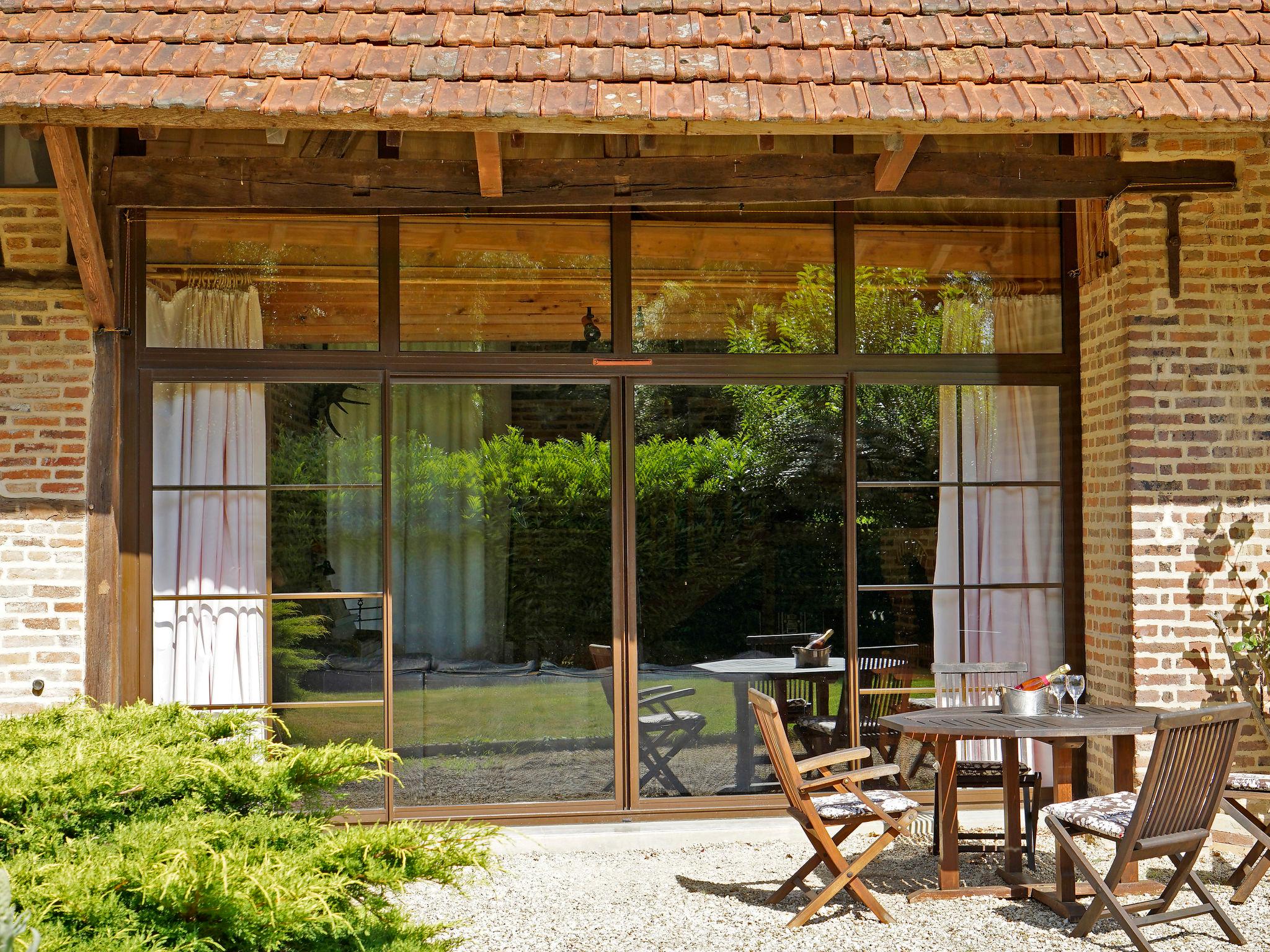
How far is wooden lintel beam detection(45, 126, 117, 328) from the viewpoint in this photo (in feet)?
15.7

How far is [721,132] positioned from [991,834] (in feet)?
10.6

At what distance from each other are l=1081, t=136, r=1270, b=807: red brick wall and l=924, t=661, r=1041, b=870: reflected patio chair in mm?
613

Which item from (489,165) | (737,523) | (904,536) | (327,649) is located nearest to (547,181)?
(489,165)

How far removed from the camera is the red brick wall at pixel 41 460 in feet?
17.4

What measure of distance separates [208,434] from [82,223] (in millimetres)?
1195

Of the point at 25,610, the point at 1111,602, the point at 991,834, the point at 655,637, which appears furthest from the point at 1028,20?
the point at 25,610

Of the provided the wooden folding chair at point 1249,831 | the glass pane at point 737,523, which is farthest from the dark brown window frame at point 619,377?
the wooden folding chair at point 1249,831

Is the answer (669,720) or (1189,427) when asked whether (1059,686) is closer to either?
(1189,427)

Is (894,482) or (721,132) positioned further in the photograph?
(894,482)

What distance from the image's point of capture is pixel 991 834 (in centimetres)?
518

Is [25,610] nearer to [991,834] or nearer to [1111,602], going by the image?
[991,834]

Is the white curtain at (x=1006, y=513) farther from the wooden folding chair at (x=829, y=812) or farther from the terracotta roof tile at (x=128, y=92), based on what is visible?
the terracotta roof tile at (x=128, y=92)

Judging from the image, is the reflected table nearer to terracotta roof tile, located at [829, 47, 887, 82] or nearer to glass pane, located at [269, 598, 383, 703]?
glass pane, located at [269, 598, 383, 703]

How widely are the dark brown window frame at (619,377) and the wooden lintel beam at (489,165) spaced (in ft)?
2.27
